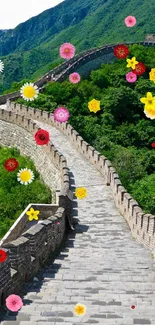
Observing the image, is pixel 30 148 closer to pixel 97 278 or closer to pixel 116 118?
pixel 116 118

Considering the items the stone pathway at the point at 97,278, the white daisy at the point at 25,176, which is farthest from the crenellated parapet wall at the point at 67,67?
the stone pathway at the point at 97,278

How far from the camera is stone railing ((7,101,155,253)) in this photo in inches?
557

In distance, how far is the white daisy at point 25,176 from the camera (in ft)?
76.7

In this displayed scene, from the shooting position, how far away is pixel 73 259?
1270cm

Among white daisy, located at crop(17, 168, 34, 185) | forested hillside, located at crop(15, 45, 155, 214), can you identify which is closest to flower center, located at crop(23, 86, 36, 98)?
forested hillside, located at crop(15, 45, 155, 214)

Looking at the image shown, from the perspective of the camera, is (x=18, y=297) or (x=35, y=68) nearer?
(x=18, y=297)

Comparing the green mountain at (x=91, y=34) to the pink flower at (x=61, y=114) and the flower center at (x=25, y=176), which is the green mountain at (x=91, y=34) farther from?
the flower center at (x=25, y=176)

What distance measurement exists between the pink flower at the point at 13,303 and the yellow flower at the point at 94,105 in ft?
80.0

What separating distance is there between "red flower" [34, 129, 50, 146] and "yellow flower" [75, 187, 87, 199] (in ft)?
17.9

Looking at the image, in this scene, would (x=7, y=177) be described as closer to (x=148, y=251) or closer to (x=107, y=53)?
(x=148, y=251)

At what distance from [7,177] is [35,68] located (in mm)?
72931

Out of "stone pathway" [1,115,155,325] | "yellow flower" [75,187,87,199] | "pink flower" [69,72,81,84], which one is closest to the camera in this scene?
"stone pathway" [1,115,155,325]

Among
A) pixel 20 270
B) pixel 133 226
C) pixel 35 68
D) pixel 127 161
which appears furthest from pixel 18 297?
pixel 35 68

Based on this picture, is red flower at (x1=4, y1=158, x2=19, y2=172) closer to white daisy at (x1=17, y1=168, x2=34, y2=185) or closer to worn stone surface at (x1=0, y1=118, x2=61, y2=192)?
white daisy at (x1=17, y1=168, x2=34, y2=185)
